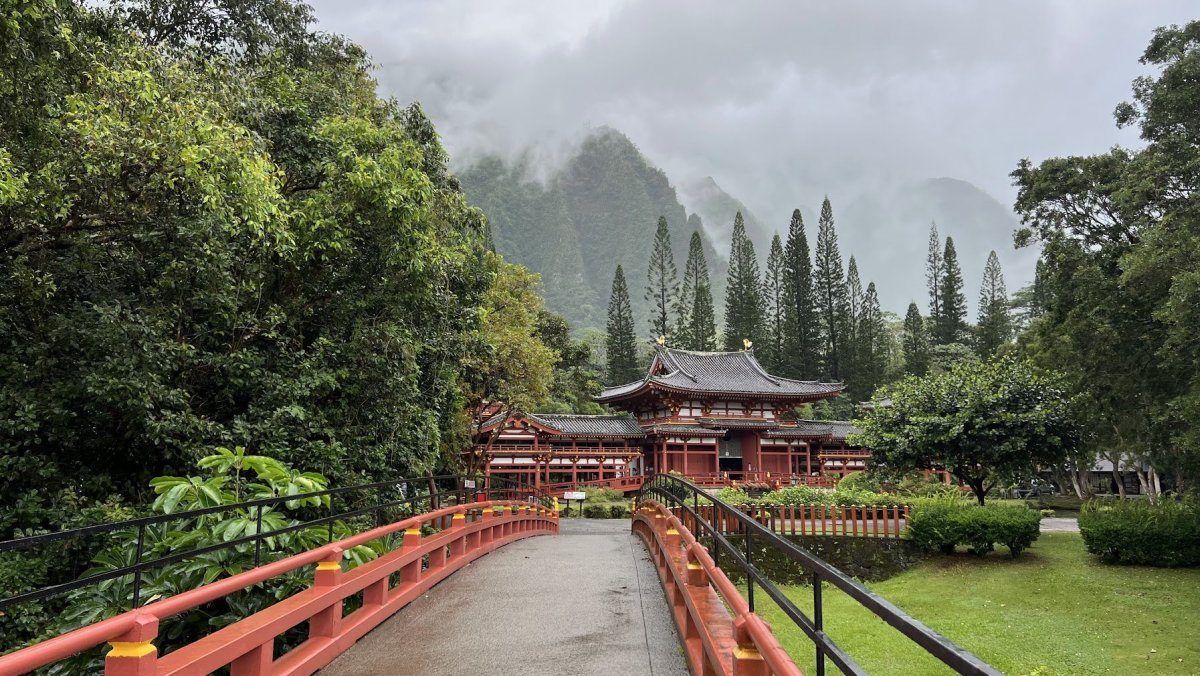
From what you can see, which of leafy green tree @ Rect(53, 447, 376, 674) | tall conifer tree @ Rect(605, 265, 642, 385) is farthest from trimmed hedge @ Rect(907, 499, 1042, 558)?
tall conifer tree @ Rect(605, 265, 642, 385)

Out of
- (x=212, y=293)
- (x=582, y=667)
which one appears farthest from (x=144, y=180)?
(x=582, y=667)

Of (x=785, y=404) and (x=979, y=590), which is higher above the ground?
(x=785, y=404)

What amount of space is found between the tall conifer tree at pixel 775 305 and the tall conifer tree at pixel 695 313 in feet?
14.5

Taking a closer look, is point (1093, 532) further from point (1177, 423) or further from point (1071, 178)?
point (1071, 178)

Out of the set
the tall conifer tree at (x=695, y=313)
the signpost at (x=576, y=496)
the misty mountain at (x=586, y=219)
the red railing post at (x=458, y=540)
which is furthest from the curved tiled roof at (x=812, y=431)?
the misty mountain at (x=586, y=219)

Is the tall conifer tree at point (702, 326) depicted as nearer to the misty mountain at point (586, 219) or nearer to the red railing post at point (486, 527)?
the red railing post at point (486, 527)

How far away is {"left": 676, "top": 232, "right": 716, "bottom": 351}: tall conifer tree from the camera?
52281 millimetres

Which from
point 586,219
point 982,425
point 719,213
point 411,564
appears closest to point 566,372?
point 982,425

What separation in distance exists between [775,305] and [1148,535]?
43.5m

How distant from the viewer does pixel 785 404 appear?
34.3 meters

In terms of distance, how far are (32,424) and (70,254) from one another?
2036 mm

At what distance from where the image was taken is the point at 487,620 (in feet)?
19.2

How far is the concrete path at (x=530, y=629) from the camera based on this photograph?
463cm

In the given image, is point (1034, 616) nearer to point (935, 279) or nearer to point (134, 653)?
point (134, 653)
